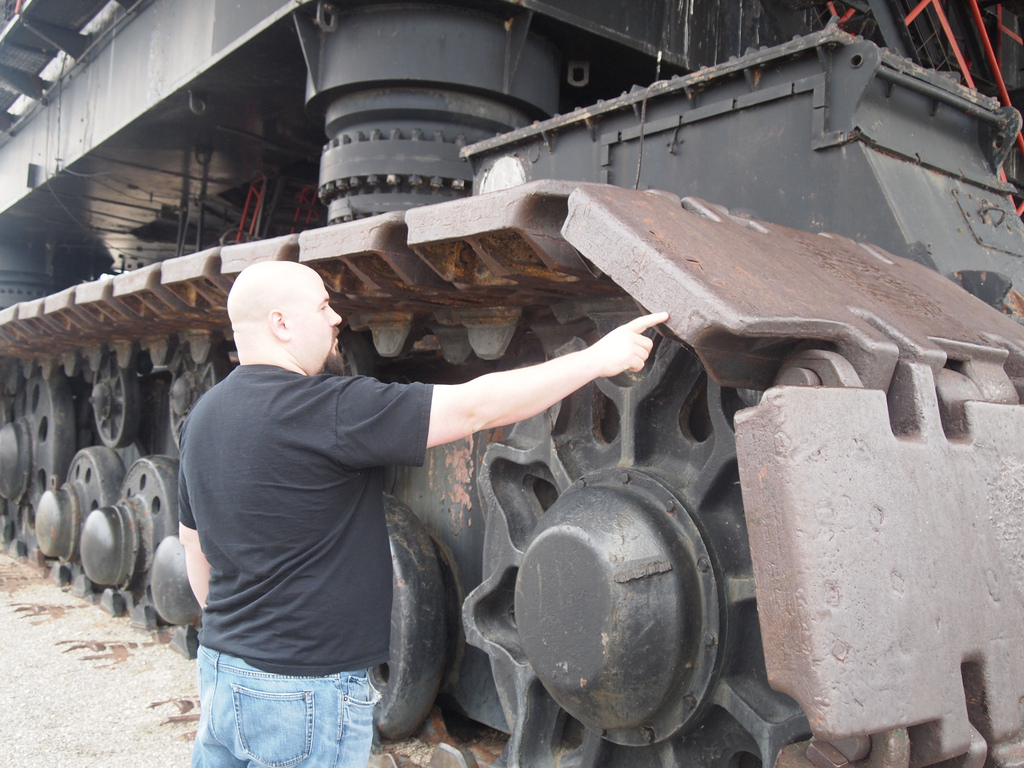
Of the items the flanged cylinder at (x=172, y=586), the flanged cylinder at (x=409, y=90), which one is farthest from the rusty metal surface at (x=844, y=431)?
the flanged cylinder at (x=172, y=586)

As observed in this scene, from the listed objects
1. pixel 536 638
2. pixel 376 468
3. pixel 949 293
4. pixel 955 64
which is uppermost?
pixel 955 64

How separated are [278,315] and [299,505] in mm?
355

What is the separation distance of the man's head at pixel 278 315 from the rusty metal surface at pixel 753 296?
0.50m

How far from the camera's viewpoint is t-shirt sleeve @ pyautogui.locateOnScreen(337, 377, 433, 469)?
153 cm

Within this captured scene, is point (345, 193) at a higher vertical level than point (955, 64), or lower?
lower

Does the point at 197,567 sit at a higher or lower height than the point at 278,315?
lower

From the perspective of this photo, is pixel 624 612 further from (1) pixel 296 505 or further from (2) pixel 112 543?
(2) pixel 112 543

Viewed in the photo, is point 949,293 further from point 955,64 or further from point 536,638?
Result: point 955,64

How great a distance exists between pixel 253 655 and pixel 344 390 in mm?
488

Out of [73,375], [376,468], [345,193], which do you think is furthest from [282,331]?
[73,375]

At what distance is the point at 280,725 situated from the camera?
1.58m

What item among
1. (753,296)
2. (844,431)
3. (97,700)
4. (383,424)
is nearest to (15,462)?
(97,700)

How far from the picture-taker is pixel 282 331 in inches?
66.0

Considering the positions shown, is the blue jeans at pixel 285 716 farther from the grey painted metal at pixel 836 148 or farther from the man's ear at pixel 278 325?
the grey painted metal at pixel 836 148
